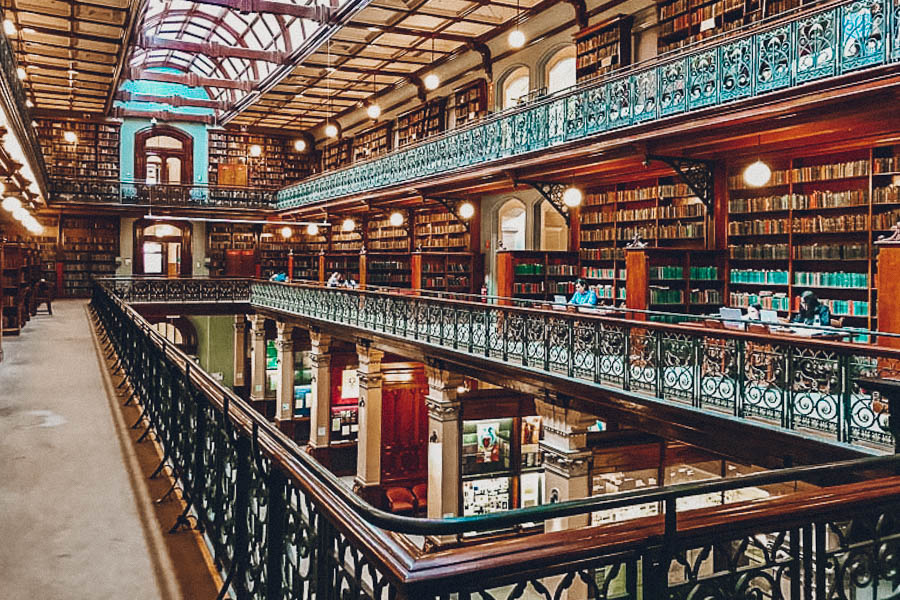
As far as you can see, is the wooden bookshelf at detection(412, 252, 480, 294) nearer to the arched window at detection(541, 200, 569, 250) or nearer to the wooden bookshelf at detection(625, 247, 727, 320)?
the arched window at detection(541, 200, 569, 250)

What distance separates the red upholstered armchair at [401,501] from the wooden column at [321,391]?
2459 mm

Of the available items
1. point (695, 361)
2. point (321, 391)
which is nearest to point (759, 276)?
point (695, 361)

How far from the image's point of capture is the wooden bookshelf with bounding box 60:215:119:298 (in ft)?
70.1

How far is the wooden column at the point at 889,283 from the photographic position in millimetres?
5195

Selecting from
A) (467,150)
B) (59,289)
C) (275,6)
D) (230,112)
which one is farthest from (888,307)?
(59,289)

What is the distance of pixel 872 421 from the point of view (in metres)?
4.55

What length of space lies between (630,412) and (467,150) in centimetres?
674

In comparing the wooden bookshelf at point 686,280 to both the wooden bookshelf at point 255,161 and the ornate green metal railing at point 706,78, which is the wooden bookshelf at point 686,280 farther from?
the wooden bookshelf at point 255,161

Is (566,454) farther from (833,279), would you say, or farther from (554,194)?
(554,194)

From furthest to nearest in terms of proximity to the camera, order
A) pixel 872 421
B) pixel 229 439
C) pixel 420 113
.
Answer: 1. pixel 420 113
2. pixel 872 421
3. pixel 229 439

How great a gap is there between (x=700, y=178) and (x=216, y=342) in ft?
60.2

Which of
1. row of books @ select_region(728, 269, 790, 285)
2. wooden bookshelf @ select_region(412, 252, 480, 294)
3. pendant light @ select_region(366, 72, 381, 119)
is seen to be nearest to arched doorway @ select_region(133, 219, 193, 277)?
pendant light @ select_region(366, 72, 381, 119)

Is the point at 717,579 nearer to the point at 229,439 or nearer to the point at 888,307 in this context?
the point at 229,439

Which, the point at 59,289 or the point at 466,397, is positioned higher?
the point at 59,289
